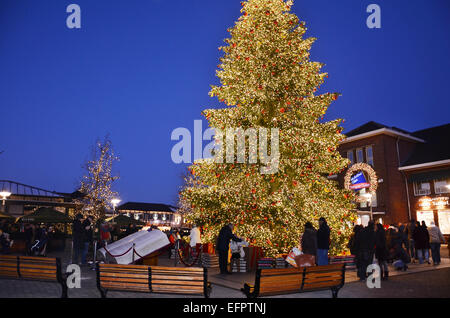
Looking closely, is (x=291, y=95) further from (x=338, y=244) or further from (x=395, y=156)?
(x=395, y=156)

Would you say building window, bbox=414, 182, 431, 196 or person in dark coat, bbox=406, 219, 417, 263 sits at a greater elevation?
building window, bbox=414, 182, 431, 196

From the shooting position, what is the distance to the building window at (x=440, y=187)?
29016mm

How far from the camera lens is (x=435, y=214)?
29172mm

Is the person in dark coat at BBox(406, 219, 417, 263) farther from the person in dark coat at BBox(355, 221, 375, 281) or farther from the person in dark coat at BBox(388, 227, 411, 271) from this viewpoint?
the person in dark coat at BBox(355, 221, 375, 281)

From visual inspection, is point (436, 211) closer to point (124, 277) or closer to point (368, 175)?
point (368, 175)

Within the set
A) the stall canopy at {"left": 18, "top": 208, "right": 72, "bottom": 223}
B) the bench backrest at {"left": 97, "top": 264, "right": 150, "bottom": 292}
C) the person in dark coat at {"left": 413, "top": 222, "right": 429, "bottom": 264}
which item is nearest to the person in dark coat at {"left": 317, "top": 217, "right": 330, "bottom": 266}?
the bench backrest at {"left": 97, "top": 264, "right": 150, "bottom": 292}

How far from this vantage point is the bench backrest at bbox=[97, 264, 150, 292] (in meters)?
6.65

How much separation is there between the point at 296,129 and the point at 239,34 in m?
5.73

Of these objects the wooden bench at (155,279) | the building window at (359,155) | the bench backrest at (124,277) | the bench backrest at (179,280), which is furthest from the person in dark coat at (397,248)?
the building window at (359,155)

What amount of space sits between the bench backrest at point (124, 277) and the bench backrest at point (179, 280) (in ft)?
0.66

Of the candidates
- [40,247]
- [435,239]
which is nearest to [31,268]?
[40,247]

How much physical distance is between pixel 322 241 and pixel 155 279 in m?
5.95

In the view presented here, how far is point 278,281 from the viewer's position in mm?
6734

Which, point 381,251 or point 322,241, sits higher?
point 322,241
